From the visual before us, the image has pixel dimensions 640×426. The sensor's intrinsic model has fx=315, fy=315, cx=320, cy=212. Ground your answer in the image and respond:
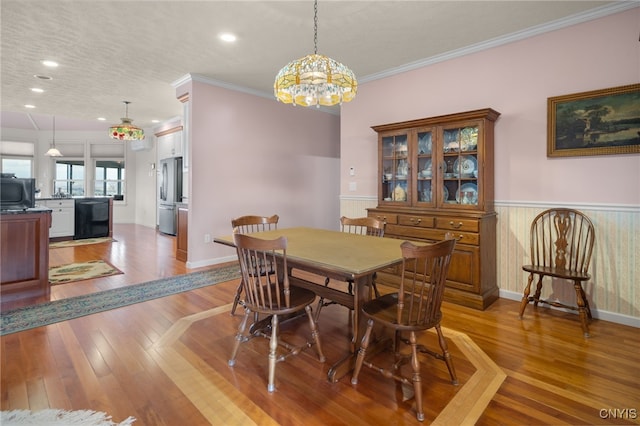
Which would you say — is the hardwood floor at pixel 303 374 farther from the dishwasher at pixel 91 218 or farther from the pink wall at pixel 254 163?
the dishwasher at pixel 91 218

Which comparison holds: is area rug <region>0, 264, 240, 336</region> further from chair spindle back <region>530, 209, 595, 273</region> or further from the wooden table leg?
chair spindle back <region>530, 209, 595, 273</region>

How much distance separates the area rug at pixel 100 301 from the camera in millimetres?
2707

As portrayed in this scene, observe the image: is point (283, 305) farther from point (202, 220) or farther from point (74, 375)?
point (202, 220)

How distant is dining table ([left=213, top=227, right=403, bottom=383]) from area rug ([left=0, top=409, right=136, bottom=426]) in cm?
116

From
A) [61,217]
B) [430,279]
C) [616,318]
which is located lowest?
[616,318]

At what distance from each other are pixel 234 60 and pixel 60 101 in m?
4.14

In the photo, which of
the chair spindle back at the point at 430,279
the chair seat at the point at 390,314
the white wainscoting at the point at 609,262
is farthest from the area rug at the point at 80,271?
the white wainscoting at the point at 609,262

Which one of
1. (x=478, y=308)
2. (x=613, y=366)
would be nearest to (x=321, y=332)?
(x=478, y=308)

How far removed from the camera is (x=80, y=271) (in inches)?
167

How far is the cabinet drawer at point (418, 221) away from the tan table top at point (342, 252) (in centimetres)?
109

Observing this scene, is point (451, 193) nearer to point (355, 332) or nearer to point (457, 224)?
point (457, 224)

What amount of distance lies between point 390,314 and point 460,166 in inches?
83.5
